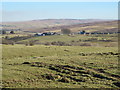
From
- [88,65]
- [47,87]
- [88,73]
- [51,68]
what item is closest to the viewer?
[47,87]

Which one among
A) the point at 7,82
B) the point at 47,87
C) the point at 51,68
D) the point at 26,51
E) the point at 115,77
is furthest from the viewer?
the point at 26,51

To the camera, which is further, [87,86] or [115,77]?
[115,77]

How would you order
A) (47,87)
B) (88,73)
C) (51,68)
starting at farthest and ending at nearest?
(51,68), (88,73), (47,87)

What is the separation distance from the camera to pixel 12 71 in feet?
84.0

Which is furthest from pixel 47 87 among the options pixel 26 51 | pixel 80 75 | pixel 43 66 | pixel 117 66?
pixel 26 51

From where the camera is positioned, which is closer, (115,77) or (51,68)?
(115,77)

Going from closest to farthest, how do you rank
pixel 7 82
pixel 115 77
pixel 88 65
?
pixel 7 82
pixel 115 77
pixel 88 65

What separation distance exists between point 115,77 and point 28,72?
976cm

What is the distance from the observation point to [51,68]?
90.3ft

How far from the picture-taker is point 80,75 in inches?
953

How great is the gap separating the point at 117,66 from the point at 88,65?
12.3 feet

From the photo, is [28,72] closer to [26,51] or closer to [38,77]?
[38,77]

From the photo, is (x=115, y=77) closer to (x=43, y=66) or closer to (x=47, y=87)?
(x=47, y=87)

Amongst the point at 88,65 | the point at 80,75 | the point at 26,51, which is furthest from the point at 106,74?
the point at 26,51
